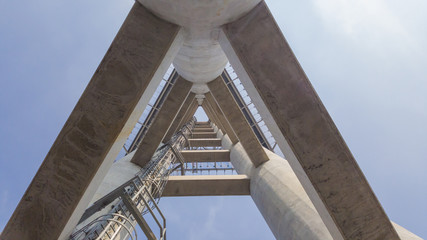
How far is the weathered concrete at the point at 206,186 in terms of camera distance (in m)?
7.20

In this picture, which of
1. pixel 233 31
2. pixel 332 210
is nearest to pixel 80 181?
pixel 233 31

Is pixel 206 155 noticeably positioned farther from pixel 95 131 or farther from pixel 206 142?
pixel 95 131

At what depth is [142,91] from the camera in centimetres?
319

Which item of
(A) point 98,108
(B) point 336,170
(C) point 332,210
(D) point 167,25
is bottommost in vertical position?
(C) point 332,210

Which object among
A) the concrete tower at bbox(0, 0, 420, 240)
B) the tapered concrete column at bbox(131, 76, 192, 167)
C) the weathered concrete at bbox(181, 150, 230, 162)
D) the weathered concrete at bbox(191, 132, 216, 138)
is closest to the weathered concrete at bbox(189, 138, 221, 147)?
the weathered concrete at bbox(191, 132, 216, 138)

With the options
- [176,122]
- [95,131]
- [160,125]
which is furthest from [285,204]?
[176,122]

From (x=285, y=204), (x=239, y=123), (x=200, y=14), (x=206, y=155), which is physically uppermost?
(x=206, y=155)

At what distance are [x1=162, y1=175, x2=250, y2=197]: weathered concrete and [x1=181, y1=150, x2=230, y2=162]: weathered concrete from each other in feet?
15.6

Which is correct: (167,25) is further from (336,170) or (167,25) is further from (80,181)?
(336,170)

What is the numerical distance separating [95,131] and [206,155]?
966 cm

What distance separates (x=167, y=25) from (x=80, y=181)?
271 centimetres

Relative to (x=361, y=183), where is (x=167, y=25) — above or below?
above

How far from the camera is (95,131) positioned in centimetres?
304

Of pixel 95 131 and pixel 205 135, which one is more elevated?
pixel 205 135
